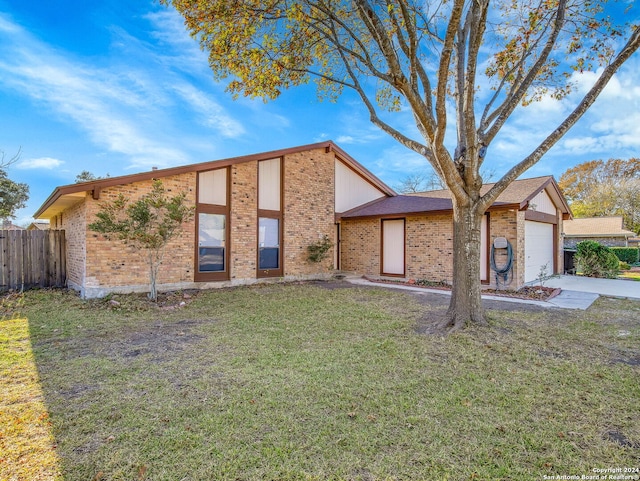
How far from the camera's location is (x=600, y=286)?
11.1 metres

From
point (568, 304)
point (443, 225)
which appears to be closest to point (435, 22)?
point (443, 225)

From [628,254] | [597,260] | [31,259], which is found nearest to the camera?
[31,259]

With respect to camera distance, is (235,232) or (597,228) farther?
(597,228)

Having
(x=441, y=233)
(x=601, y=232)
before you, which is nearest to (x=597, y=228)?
(x=601, y=232)

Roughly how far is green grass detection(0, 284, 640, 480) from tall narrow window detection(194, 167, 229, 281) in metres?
4.25

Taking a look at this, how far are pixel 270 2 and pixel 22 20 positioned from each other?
20.8 ft

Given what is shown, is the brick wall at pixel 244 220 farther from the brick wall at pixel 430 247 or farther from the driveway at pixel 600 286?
the driveway at pixel 600 286

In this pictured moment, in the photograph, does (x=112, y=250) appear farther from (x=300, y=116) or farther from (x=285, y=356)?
(x=300, y=116)

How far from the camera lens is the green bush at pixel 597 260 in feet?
44.8

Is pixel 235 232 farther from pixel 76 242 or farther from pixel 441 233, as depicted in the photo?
pixel 441 233

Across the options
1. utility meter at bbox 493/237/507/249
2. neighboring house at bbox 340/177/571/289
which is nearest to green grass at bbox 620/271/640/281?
neighboring house at bbox 340/177/571/289

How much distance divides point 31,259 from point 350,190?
38.8 ft

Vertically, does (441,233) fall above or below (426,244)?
above

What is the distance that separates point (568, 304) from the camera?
324 inches
